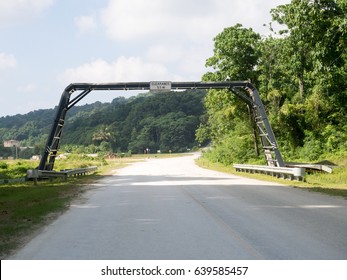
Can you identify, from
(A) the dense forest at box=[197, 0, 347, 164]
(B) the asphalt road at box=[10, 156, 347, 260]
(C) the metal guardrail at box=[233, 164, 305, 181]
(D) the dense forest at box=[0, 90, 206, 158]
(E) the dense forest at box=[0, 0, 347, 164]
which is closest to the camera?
(B) the asphalt road at box=[10, 156, 347, 260]

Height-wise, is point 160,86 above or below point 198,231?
above

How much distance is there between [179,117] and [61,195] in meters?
160

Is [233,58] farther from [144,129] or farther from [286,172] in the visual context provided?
[144,129]

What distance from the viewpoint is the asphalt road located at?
268 inches

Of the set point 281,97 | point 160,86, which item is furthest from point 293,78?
A: point 160,86

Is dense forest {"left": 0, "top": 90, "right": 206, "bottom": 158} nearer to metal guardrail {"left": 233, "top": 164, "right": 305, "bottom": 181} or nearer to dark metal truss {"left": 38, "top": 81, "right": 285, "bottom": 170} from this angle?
dark metal truss {"left": 38, "top": 81, "right": 285, "bottom": 170}

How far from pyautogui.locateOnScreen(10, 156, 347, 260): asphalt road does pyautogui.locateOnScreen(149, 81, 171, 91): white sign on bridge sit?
15.9 meters

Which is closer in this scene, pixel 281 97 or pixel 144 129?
A: pixel 281 97

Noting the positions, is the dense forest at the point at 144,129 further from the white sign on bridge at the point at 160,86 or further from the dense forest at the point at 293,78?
the white sign on bridge at the point at 160,86

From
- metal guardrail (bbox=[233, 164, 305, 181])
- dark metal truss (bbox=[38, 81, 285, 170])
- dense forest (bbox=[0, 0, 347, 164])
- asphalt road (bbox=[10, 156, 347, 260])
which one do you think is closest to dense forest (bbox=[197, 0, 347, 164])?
dense forest (bbox=[0, 0, 347, 164])

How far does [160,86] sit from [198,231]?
70.7 ft

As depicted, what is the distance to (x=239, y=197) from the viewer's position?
1543 centimetres

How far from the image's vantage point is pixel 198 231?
8.69 m

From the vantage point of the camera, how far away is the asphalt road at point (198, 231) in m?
6.80
